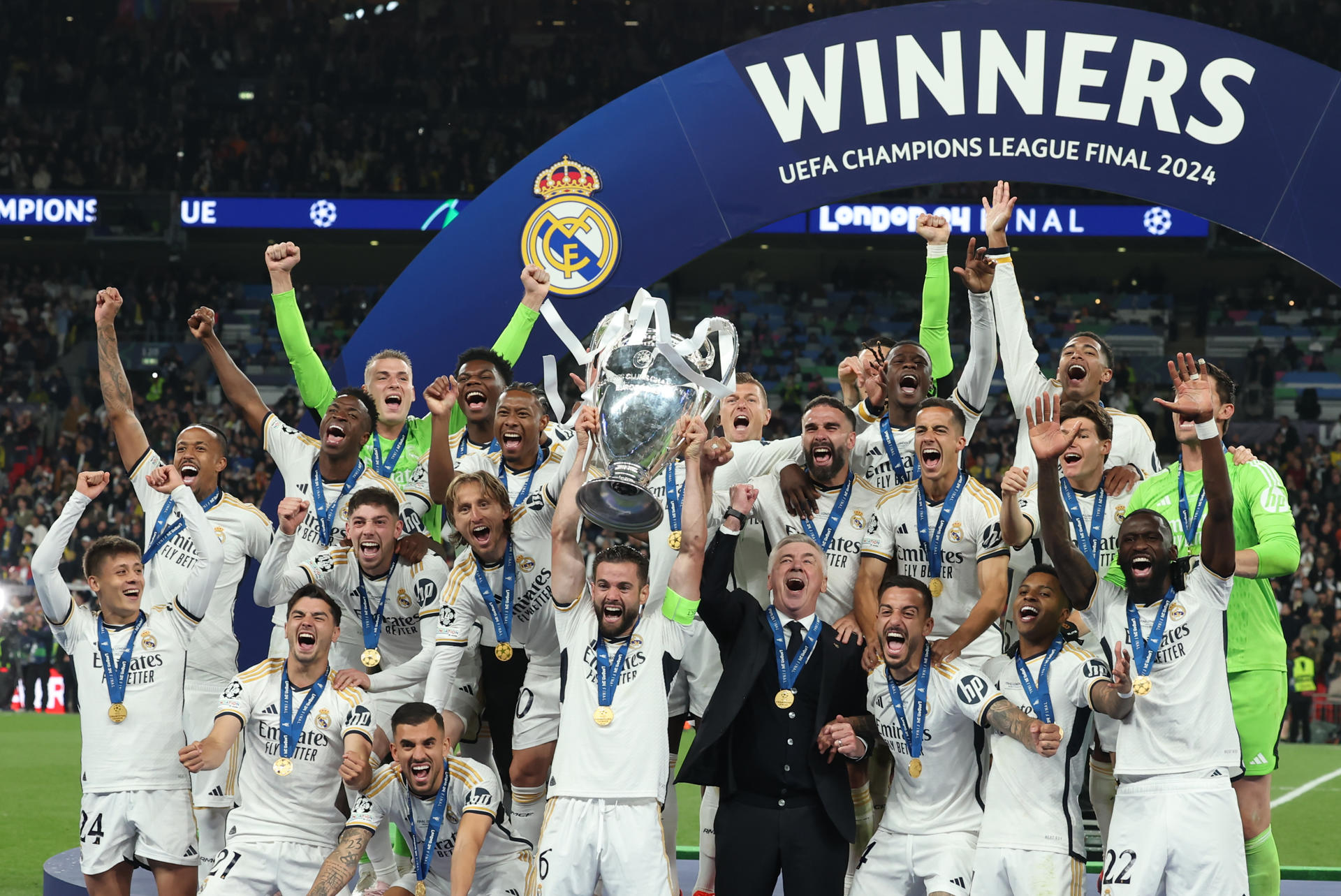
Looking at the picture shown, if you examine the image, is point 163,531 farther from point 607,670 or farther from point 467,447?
point 607,670

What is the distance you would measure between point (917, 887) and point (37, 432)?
63.1 ft

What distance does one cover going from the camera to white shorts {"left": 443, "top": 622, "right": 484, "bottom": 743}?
6.08m

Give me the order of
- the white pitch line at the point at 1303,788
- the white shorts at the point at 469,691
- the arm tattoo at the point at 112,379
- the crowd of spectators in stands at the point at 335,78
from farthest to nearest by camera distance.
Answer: the crowd of spectators in stands at the point at 335,78, the white pitch line at the point at 1303,788, the arm tattoo at the point at 112,379, the white shorts at the point at 469,691

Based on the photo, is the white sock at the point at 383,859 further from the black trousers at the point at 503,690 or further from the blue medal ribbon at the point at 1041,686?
the blue medal ribbon at the point at 1041,686

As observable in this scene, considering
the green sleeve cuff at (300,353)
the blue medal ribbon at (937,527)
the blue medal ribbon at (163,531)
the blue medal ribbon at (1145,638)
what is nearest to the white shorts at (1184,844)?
the blue medal ribbon at (1145,638)

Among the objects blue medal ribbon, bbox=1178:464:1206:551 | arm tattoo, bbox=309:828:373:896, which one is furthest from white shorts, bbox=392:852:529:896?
blue medal ribbon, bbox=1178:464:1206:551

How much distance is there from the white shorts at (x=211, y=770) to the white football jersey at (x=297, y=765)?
2.02ft

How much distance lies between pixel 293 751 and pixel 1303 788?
10.1 metres

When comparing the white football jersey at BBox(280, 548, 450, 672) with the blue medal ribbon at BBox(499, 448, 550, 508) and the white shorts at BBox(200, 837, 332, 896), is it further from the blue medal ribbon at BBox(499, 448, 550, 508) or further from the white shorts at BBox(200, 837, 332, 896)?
the white shorts at BBox(200, 837, 332, 896)

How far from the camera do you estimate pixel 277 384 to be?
917 inches

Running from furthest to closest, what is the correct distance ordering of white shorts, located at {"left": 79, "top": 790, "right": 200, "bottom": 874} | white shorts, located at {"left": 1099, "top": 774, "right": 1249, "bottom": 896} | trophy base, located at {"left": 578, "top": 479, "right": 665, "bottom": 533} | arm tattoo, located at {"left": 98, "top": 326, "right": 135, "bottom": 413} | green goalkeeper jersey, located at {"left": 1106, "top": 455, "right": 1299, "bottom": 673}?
arm tattoo, located at {"left": 98, "top": 326, "right": 135, "bottom": 413} → white shorts, located at {"left": 79, "top": 790, "right": 200, "bottom": 874} → green goalkeeper jersey, located at {"left": 1106, "top": 455, "right": 1299, "bottom": 673} → white shorts, located at {"left": 1099, "top": 774, "right": 1249, "bottom": 896} → trophy base, located at {"left": 578, "top": 479, "right": 665, "bottom": 533}

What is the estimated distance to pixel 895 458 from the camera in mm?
6234

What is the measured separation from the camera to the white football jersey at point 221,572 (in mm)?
6637

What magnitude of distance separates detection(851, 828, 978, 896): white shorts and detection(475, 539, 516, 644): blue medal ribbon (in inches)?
66.1
